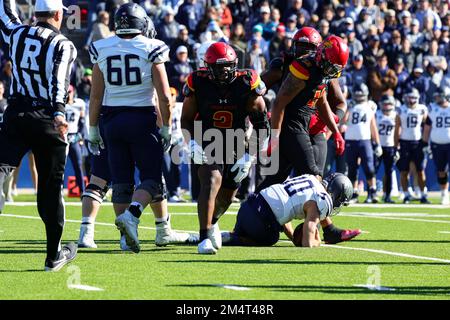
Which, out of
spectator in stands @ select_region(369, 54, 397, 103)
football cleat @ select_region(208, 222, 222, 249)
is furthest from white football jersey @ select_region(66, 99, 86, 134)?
football cleat @ select_region(208, 222, 222, 249)

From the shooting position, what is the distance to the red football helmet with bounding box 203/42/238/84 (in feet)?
31.5

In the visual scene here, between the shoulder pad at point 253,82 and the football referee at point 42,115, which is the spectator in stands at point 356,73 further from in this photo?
the football referee at point 42,115

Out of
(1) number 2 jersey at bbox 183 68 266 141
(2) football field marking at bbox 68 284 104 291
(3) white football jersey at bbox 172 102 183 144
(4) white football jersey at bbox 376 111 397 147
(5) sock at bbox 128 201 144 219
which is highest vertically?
(1) number 2 jersey at bbox 183 68 266 141

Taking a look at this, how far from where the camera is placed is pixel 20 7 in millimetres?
21547

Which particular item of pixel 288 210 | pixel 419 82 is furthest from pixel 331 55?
pixel 419 82

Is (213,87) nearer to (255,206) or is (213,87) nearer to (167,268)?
(255,206)

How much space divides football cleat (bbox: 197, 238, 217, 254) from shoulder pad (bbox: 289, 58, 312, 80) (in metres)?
1.84

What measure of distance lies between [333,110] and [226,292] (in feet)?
15.6

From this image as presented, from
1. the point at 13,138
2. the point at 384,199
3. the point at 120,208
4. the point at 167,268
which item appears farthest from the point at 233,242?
the point at 384,199

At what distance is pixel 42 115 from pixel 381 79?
48.7 feet

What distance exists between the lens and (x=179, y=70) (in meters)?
20.7

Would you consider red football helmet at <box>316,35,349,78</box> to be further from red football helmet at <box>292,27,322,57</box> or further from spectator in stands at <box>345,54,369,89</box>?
spectator in stands at <box>345,54,369,89</box>

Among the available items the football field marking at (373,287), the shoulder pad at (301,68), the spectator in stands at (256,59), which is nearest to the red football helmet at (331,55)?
the shoulder pad at (301,68)

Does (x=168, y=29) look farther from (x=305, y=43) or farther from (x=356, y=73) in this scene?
(x=305, y=43)
